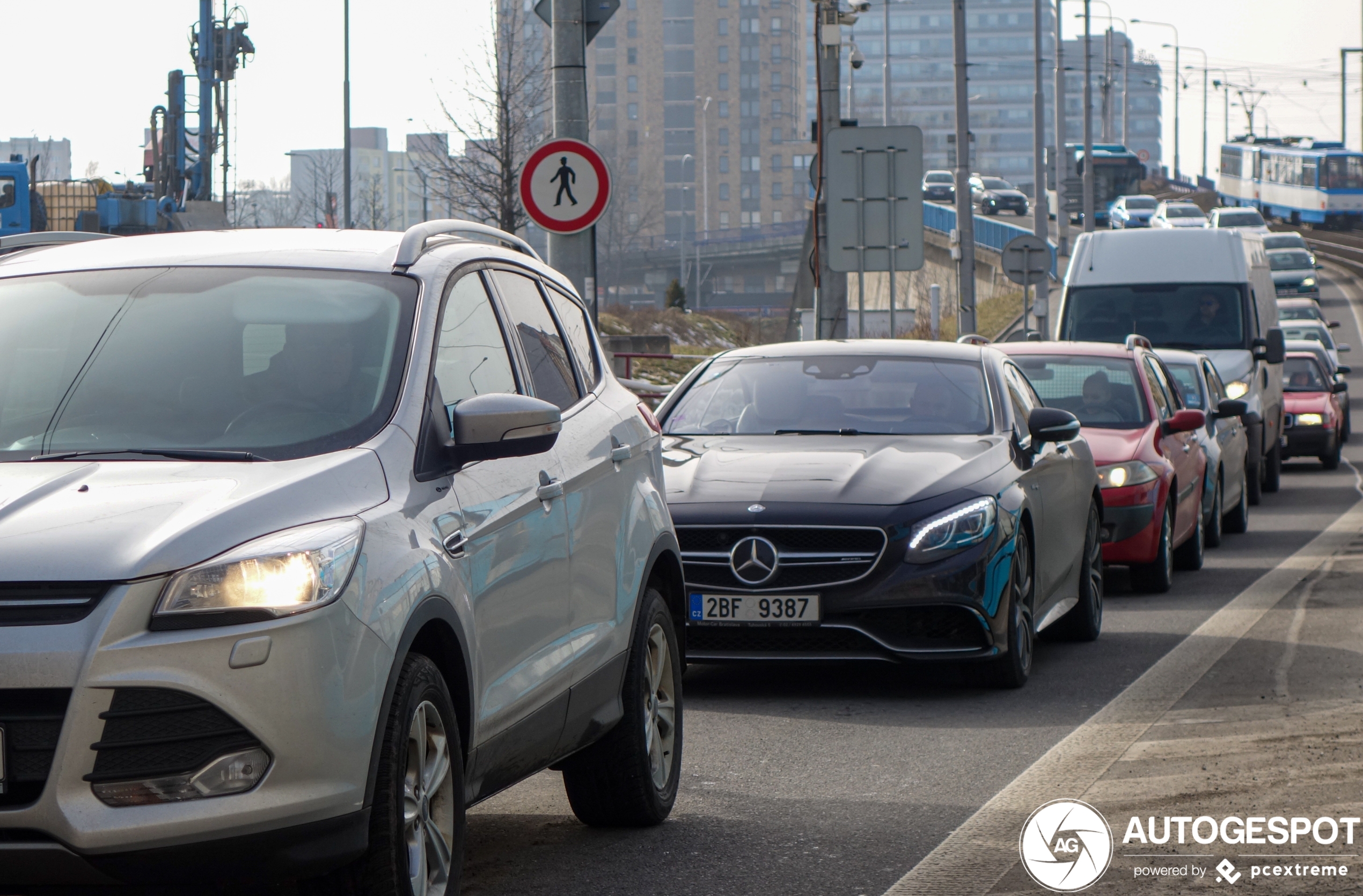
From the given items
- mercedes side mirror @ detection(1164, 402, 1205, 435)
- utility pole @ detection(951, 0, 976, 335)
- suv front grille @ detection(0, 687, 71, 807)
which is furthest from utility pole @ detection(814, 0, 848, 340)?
suv front grille @ detection(0, 687, 71, 807)

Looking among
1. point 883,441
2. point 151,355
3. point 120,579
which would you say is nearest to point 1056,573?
point 883,441

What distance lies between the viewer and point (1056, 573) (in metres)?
9.41

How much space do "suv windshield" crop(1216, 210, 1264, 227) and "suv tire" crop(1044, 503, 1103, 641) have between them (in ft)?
186

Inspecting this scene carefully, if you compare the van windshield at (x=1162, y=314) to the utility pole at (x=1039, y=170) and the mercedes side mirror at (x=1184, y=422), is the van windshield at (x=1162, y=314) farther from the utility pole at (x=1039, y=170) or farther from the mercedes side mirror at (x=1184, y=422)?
the utility pole at (x=1039, y=170)

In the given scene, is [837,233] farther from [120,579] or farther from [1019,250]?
[120,579]

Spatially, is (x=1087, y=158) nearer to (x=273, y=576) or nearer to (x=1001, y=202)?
(x=1001, y=202)

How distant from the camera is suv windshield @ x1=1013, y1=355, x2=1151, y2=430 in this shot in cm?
1358

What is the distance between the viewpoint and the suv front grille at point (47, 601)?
11.1ft

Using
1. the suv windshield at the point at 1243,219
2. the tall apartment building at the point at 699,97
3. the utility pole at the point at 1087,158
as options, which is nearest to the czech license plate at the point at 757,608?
the utility pole at the point at 1087,158

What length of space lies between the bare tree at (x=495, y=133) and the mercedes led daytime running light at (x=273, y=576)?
32041 millimetres

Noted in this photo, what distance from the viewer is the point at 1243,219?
65.0 m

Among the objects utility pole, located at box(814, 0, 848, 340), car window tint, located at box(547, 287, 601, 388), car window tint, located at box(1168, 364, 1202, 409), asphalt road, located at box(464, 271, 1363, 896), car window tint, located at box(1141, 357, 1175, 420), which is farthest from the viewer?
utility pole, located at box(814, 0, 848, 340)

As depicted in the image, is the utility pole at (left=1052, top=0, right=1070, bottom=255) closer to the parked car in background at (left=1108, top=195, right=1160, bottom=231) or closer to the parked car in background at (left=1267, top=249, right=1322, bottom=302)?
the parked car in background at (left=1267, top=249, right=1322, bottom=302)

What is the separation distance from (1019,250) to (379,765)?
24866 mm
